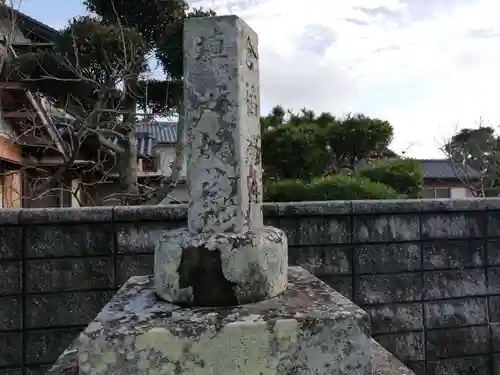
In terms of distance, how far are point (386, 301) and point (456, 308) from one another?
695mm

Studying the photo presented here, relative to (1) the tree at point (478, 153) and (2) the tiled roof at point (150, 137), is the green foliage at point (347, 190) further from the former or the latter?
(1) the tree at point (478, 153)

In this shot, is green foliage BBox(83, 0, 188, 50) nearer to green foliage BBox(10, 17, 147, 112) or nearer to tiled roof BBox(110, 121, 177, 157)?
green foliage BBox(10, 17, 147, 112)

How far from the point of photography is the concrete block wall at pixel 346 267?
364 centimetres

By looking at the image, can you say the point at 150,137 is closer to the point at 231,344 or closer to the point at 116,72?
the point at 116,72

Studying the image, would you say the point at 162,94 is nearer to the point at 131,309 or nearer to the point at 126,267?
the point at 126,267

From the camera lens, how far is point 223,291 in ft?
6.48

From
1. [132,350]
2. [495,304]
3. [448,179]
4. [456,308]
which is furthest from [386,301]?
[448,179]

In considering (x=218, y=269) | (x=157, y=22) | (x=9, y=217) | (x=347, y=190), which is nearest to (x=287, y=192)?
(x=347, y=190)

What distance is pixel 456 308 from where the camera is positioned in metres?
4.29

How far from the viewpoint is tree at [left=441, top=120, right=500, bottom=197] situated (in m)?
19.3

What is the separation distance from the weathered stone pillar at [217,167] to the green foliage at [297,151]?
332 inches

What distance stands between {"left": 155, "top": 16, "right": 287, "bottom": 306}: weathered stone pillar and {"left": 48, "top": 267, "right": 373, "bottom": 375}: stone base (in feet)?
0.72

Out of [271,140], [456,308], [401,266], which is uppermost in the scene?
[271,140]

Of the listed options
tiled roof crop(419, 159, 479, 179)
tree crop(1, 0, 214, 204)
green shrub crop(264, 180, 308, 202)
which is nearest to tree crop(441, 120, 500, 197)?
tiled roof crop(419, 159, 479, 179)
